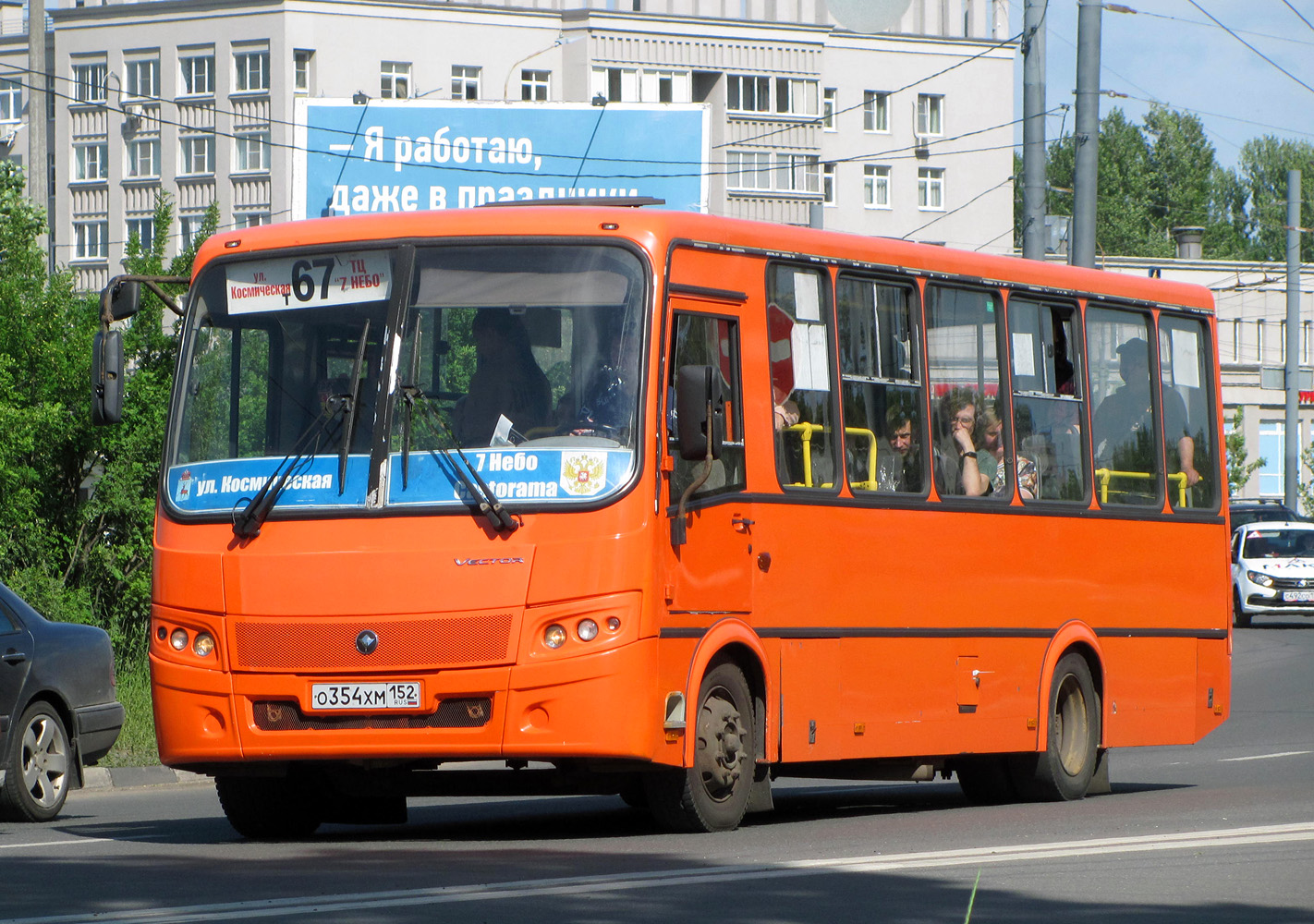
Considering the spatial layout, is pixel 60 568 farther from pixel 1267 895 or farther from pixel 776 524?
pixel 1267 895

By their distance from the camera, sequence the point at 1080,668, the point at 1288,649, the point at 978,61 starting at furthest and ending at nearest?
the point at 978,61, the point at 1288,649, the point at 1080,668

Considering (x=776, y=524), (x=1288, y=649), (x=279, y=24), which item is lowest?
(x=1288, y=649)

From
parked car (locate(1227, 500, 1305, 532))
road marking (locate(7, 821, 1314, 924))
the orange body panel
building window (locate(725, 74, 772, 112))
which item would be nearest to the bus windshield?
the orange body panel

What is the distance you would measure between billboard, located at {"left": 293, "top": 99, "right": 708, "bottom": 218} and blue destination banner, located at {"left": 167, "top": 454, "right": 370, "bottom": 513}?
2709 centimetres

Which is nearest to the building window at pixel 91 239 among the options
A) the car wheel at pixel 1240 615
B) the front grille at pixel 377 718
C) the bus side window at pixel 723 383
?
the car wheel at pixel 1240 615

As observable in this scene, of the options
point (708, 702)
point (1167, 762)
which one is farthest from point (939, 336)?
point (1167, 762)

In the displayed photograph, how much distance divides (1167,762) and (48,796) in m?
9.80

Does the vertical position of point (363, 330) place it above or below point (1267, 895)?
above

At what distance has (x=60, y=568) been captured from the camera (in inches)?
1017

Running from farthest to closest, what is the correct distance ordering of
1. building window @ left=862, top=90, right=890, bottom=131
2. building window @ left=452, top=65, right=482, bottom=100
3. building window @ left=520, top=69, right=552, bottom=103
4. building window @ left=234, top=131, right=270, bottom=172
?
1. building window @ left=862, top=90, right=890, bottom=131
2. building window @ left=520, top=69, right=552, bottom=103
3. building window @ left=452, top=65, right=482, bottom=100
4. building window @ left=234, top=131, right=270, bottom=172

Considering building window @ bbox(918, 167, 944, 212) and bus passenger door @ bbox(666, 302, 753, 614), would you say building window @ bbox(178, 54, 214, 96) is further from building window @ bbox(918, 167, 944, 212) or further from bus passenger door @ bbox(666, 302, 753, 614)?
bus passenger door @ bbox(666, 302, 753, 614)

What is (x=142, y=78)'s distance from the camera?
81.1 m

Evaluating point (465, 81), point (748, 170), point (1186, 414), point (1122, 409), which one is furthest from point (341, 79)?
Answer: point (1122, 409)

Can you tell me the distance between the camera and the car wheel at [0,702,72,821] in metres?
13.1
